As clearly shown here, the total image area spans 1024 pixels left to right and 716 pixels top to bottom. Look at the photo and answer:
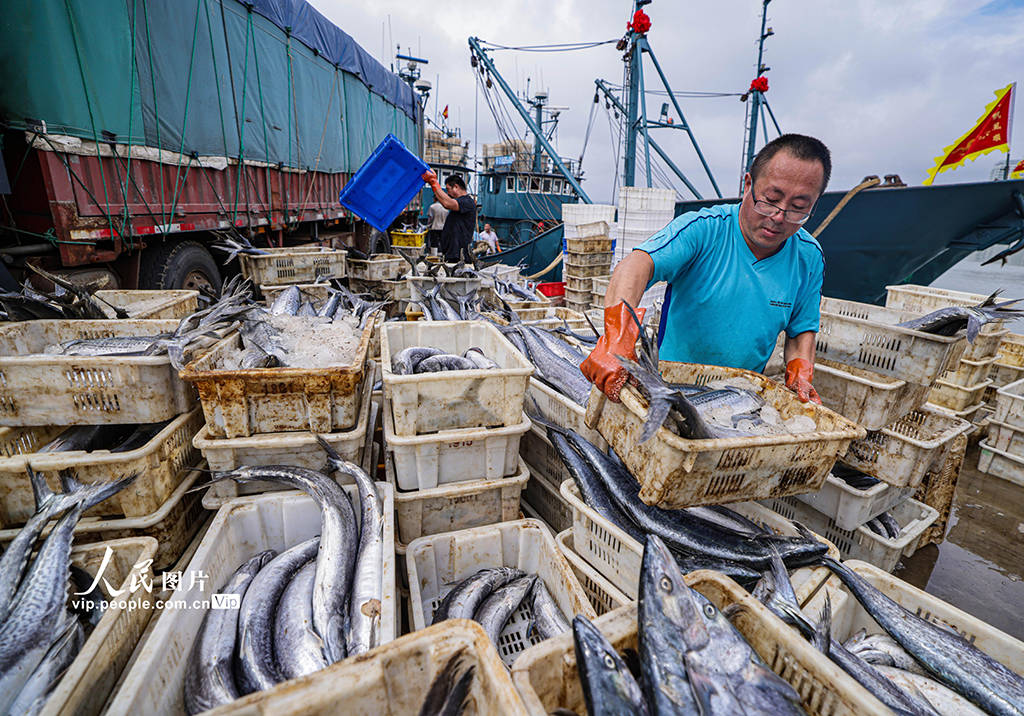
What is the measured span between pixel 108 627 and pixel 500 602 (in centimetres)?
Answer: 142

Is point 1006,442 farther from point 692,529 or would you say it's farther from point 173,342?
point 173,342

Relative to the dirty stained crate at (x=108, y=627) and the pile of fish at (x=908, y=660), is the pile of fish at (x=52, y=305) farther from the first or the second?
the pile of fish at (x=908, y=660)

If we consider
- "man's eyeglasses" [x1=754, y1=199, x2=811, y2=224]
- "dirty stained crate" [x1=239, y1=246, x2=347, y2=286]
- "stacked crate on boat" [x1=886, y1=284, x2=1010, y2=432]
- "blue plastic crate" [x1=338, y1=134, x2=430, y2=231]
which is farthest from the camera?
"blue plastic crate" [x1=338, y1=134, x2=430, y2=231]

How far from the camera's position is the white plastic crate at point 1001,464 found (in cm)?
419

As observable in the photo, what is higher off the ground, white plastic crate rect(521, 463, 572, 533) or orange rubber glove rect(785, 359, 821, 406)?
orange rubber glove rect(785, 359, 821, 406)

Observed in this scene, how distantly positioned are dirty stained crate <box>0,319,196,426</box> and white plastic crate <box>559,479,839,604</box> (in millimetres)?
2092

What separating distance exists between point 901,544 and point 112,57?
8.40 m

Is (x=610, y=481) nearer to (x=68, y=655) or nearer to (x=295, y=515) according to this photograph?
(x=295, y=515)

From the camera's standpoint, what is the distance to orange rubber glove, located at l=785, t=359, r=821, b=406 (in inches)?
85.6

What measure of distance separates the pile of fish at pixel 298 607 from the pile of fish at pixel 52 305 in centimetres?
215

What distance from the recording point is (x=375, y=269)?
7578 millimetres

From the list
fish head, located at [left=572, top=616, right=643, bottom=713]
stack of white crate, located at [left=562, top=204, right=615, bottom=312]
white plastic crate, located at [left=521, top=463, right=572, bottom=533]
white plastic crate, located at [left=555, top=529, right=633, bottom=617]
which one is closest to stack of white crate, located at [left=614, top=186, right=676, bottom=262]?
stack of white crate, located at [left=562, top=204, right=615, bottom=312]

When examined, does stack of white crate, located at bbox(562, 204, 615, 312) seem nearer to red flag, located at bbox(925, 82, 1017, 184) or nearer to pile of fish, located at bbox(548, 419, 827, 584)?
red flag, located at bbox(925, 82, 1017, 184)

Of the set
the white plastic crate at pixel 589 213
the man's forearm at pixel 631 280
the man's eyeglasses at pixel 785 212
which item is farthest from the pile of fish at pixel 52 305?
the white plastic crate at pixel 589 213
